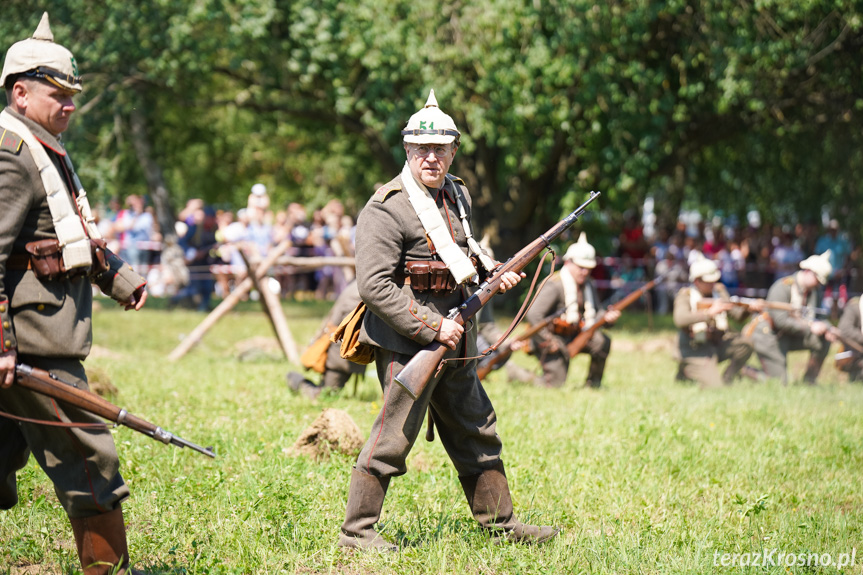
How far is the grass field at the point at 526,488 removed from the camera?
514 centimetres

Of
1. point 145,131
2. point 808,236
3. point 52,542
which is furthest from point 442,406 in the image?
point 145,131

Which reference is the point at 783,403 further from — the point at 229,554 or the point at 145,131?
the point at 145,131

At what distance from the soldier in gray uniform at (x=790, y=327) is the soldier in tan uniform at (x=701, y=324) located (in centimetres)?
43

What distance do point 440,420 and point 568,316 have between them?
22.1 feet

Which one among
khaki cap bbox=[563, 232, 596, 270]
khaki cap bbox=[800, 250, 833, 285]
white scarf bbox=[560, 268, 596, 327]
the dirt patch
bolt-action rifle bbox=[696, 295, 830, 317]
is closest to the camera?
the dirt patch

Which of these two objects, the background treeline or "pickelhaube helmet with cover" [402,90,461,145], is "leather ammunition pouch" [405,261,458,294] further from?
the background treeline

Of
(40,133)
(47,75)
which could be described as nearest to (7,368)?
(40,133)

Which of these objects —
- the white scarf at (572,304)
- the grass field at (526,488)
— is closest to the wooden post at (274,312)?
Result: the grass field at (526,488)

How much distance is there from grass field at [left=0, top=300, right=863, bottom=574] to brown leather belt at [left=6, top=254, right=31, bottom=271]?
1.46 metres

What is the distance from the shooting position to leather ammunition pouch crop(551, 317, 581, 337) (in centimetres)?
1191

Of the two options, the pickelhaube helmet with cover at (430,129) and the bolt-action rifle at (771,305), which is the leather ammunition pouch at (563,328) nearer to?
the bolt-action rifle at (771,305)

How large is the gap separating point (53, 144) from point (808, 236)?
20258 millimetres

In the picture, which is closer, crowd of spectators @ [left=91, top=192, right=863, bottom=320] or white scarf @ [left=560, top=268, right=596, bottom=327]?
white scarf @ [left=560, top=268, right=596, bottom=327]

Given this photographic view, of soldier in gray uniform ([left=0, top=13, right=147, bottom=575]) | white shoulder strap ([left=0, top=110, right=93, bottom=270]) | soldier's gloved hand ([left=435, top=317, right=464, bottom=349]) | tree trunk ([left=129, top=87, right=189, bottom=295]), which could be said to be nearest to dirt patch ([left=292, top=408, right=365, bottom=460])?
soldier's gloved hand ([left=435, top=317, right=464, bottom=349])
